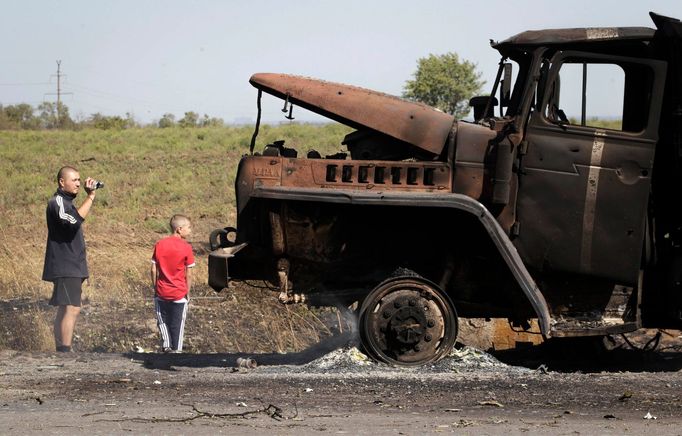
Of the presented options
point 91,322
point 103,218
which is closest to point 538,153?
point 91,322

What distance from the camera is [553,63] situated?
805cm

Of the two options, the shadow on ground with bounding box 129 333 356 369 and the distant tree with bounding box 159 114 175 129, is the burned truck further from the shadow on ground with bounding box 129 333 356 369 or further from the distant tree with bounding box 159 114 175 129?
the distant tree with bounding box 159 114 175 129

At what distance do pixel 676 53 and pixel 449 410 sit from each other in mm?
3481

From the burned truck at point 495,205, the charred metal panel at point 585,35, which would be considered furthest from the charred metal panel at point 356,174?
the charred metal panel at point 585,35

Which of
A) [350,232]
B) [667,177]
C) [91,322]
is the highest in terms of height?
[667,177]

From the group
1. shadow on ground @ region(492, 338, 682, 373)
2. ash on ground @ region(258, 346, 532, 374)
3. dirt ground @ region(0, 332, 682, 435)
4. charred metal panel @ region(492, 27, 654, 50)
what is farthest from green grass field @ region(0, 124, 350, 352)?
charred metal panel @ region(492, 27, 654, 50)

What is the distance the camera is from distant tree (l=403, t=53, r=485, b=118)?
50.2 meters

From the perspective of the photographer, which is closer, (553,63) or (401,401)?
(401,401)

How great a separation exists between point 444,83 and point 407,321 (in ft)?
144

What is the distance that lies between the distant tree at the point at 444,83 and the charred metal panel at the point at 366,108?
41.1m

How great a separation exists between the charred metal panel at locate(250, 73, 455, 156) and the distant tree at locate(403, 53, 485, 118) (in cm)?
4110

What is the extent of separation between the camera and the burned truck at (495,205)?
793cm

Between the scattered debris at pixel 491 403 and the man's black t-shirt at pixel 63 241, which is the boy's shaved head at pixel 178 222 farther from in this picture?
the scattered debris at pixel 491 403

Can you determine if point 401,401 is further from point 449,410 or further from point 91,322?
point 91,322
